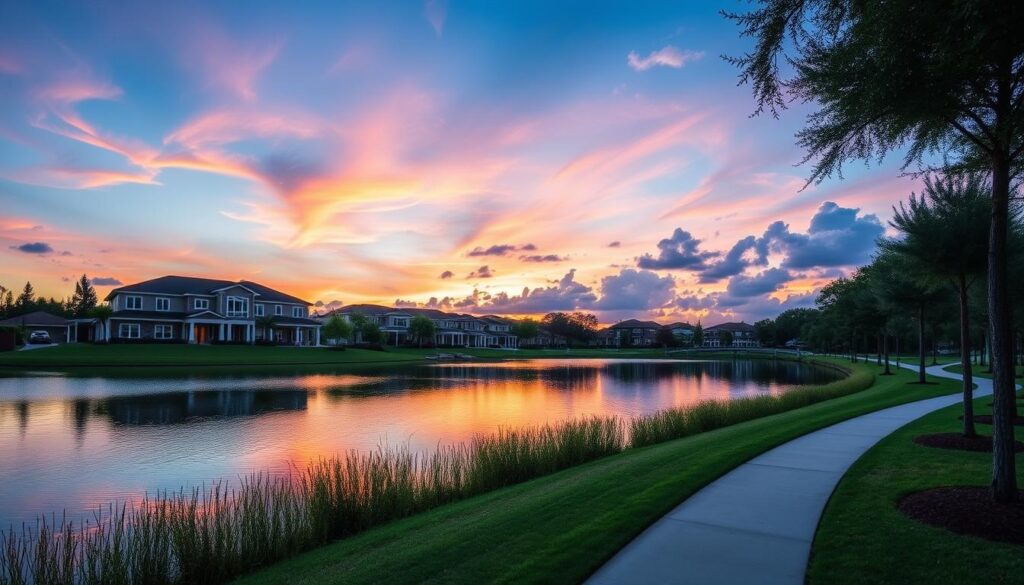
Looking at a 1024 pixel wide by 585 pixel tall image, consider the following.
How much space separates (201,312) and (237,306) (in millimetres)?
5765

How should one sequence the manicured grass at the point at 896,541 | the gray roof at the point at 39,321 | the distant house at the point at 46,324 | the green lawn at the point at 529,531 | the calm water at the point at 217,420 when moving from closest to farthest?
the manicured grass at the point at 896,541 < the green lawn at the point at 529,531 < the calm water at the point at 217,420 < the gray roof at the point at 39,321 < the distant house at the point at 46,324

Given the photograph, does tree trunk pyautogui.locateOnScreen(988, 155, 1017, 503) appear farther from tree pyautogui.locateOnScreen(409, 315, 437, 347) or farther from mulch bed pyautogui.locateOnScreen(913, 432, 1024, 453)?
tree pyautogui.locateOnScreen(409, 315, 437, 347)

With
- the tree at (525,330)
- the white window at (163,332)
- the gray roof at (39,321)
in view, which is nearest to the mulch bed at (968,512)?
the white window at (163,332)

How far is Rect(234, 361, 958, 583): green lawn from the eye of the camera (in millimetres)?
5793

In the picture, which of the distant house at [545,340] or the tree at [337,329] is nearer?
the tree at [337,329]

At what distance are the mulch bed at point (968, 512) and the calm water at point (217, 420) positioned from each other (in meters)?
11.9

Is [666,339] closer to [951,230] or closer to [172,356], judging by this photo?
[172,356]

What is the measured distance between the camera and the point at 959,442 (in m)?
10.8

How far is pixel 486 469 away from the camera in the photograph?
442 inches

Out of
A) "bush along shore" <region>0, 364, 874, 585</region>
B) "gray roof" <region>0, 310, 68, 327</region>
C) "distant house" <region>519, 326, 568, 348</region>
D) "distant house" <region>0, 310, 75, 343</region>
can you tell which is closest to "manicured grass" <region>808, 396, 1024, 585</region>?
"bush along shore" <region>0, 364, 874, 585</region>

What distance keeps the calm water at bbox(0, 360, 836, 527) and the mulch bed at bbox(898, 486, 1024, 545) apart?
1190 centimetres

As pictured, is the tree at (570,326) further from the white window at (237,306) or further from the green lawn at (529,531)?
the green lawn at (529,531)

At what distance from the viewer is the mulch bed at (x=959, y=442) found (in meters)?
10.5

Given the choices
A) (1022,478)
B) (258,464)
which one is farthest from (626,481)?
(258,464)
